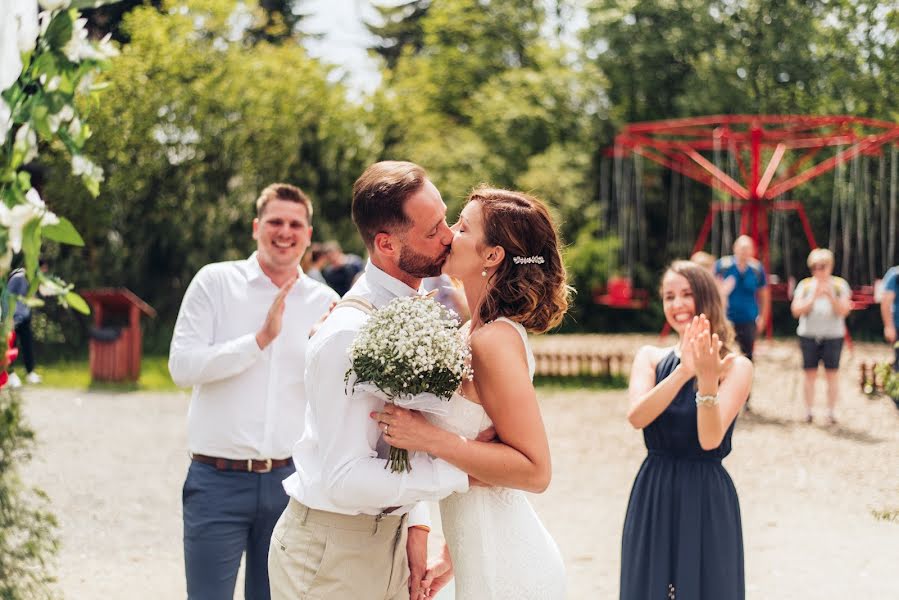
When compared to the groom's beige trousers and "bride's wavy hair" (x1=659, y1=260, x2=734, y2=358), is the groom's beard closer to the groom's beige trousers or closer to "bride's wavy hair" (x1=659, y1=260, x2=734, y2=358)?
the groom's beige trousers

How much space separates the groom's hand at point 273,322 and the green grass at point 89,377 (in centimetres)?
1139

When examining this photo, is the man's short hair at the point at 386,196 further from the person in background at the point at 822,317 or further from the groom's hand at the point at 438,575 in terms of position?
the person in background at the point at 822,317

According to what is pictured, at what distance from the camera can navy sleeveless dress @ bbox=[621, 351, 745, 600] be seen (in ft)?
14.1

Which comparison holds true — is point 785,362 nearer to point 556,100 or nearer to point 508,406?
point 556,100

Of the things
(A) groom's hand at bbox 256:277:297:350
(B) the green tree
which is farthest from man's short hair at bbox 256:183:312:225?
(B) the green tree

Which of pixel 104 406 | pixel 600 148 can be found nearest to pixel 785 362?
pixel 600 148

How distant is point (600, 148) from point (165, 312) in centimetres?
1348

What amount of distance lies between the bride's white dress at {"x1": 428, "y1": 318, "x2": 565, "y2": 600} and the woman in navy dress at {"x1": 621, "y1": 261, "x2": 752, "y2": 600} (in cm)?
152

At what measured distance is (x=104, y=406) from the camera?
1353cm

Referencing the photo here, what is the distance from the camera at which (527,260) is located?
2861mm

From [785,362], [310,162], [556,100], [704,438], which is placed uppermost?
[556,100]

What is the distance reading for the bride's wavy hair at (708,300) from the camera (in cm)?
461

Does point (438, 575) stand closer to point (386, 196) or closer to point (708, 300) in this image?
point (386, 196)

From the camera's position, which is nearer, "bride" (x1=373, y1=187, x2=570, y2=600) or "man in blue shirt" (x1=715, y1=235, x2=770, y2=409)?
"bride" (x1=373, y1=187, x2=570, y2=600)
